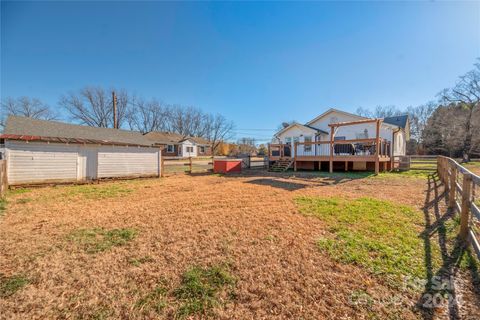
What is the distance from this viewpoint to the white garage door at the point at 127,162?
35.4 feet

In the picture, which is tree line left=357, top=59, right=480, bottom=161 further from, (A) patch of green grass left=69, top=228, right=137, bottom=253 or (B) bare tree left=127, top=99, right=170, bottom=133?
(B) bare tree left=127, top=99, right=170, bottom=133

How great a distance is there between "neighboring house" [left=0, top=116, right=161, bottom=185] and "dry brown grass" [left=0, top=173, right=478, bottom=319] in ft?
17.0

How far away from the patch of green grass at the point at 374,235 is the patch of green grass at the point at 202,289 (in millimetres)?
1643

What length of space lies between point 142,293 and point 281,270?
5.41 feet

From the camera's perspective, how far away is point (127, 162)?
11609 mm

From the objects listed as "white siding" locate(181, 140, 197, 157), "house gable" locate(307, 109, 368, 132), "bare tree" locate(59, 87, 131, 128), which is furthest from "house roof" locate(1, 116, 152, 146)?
"bare tree" locate(59, 87, 131, 128)

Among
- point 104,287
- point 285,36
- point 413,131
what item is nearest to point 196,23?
point 285,36

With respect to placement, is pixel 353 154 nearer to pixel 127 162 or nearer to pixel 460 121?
pixel 127 162

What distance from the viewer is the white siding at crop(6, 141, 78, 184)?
834cm

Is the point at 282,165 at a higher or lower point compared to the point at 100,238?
higher

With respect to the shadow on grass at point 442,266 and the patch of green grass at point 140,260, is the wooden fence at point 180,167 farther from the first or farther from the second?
the shadow on grass at point 442,266

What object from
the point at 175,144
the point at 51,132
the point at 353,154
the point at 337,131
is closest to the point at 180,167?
the point at 51,132

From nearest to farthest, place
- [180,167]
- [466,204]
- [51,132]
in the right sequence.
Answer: [466,204], [51,132], [180,167]

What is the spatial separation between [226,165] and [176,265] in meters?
11.4
